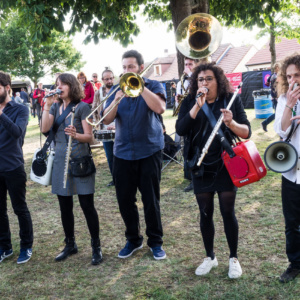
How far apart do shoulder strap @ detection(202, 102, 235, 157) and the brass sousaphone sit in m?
1.73

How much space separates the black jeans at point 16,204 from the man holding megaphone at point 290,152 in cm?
237

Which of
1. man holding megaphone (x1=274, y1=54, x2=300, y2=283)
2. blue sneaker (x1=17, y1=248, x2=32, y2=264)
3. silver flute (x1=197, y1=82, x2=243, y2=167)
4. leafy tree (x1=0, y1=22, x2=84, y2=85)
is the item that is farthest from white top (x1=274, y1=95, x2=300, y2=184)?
leafy tree (x1=0, y1=22, x2=84, y2=85)

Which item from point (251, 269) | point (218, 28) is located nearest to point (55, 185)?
point (251, 269)

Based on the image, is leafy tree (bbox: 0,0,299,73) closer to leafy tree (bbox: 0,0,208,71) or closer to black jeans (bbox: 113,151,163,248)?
leafy tree (bbox: 0,0,208,71)

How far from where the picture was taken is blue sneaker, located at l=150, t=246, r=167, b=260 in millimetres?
Answer: 3484

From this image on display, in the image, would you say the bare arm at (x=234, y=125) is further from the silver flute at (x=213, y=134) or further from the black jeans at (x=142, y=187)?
the black jeans at (x=142, y=187)

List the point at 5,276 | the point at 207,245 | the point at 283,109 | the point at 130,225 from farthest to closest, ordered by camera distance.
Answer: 1. the point at 130,225
2. the point at 5,276
3. the point at 207,245
4. the point at 283,109

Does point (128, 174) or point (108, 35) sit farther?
point (108, 35)

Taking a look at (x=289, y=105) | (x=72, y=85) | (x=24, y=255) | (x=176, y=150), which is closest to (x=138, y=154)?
(x=72, y=85)

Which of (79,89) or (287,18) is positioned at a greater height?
(287,18)

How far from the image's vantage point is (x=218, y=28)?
4605 mm

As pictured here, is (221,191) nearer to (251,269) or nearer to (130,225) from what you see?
(251,269)

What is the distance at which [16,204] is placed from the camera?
3.55m

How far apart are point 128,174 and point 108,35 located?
586cm
